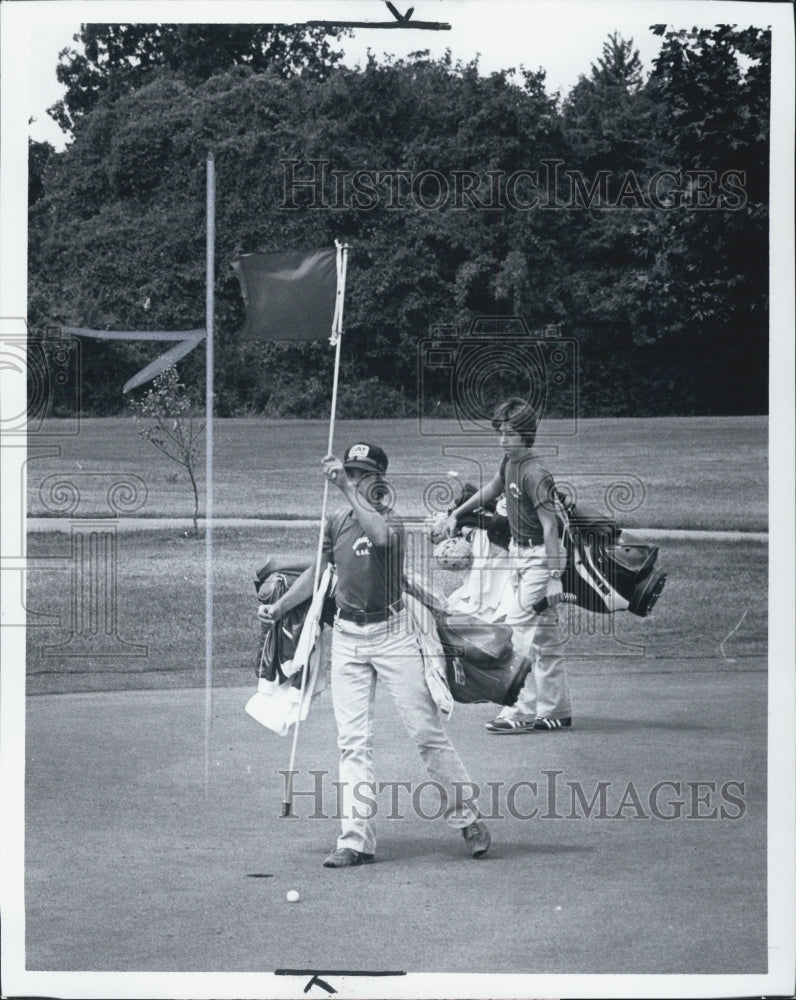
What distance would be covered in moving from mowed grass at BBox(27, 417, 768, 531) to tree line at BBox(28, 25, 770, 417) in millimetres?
154

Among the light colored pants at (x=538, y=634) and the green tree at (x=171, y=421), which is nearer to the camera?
the green tree at (x=171, y=421)

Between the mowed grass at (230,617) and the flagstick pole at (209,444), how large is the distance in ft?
0.36

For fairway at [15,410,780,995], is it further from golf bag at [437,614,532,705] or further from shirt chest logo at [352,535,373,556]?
shirt chest logo at [352,535,373,556]

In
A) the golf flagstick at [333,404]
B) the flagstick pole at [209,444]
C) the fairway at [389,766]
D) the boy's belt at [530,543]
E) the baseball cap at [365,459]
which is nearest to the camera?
the fairway at [389,766]

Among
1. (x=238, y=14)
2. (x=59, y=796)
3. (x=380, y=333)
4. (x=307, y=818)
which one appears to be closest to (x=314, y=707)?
(x=307, y=818)

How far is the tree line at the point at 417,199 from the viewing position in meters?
8.55

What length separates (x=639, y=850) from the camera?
833cm

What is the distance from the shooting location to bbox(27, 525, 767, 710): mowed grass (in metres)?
8.87

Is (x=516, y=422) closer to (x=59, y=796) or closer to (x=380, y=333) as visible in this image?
(x=380, y=333)
